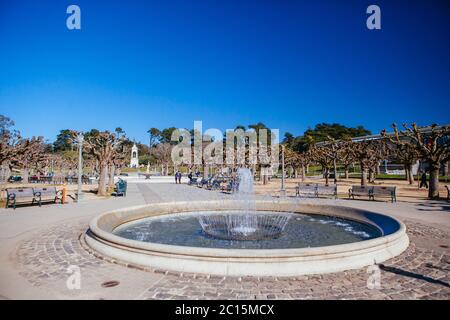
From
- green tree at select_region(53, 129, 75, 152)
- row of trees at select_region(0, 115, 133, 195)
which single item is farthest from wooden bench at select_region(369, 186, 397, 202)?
green tree at select_region(53, 129, 75, 152)

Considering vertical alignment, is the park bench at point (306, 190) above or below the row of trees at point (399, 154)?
below

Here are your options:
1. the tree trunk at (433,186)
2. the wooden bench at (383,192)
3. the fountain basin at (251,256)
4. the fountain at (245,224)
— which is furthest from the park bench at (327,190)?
the fountain basin at (251,256)

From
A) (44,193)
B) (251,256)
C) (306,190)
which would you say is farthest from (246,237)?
(306,190)

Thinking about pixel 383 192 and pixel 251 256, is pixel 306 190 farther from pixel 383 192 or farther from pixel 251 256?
pixel 251 256

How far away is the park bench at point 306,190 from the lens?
66.2 feet

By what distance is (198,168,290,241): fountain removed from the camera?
8.91m

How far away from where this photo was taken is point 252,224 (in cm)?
1086

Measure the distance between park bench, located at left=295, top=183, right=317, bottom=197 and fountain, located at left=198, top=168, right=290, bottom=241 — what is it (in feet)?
24.8

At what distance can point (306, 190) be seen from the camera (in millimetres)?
20328

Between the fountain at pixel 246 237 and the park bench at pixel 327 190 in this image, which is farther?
the park bench at pixel 327 190

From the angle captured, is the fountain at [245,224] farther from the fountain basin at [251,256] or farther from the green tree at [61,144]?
the green tree at [61,144]

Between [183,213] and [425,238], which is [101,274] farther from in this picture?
[425,238]

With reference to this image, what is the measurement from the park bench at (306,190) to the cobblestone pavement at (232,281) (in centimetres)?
1325
